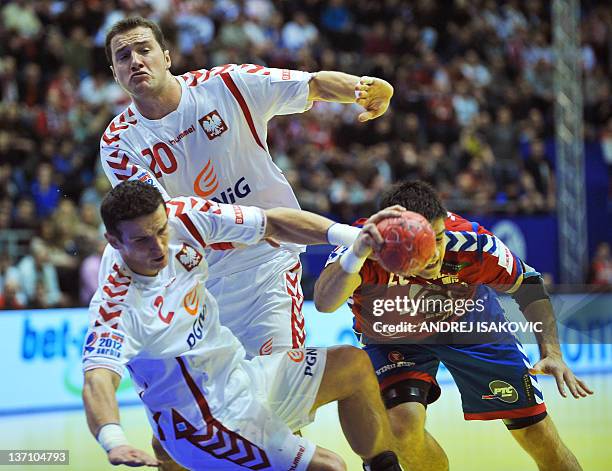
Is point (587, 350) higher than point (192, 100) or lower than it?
lower

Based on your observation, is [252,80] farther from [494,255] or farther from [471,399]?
[471,399]

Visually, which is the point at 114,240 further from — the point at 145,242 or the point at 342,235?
the point at 342,235

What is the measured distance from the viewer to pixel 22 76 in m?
12.1

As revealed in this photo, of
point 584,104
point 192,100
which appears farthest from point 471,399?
point 584,104

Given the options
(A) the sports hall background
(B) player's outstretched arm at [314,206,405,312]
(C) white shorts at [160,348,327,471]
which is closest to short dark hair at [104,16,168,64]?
(B) player's outstretched arm at [314,206,405,312]

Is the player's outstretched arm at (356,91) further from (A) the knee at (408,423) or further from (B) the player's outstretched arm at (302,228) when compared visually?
(A) the knee at (408,423)

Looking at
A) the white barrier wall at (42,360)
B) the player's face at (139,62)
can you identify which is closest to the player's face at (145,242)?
the player's face at (139,62)

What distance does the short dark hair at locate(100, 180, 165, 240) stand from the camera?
3910mm

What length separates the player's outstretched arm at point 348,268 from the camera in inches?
161

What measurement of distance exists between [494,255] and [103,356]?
7.41 ft

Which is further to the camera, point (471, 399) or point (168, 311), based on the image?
point (471, 399)

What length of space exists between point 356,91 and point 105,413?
217 centimetres

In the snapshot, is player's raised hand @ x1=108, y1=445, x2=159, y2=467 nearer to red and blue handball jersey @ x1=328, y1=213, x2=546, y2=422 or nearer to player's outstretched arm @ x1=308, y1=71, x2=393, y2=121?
red and blue handball jersey @ x1=328, y1=213, x2=546, y2=422

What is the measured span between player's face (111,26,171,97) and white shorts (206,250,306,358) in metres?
1.11
